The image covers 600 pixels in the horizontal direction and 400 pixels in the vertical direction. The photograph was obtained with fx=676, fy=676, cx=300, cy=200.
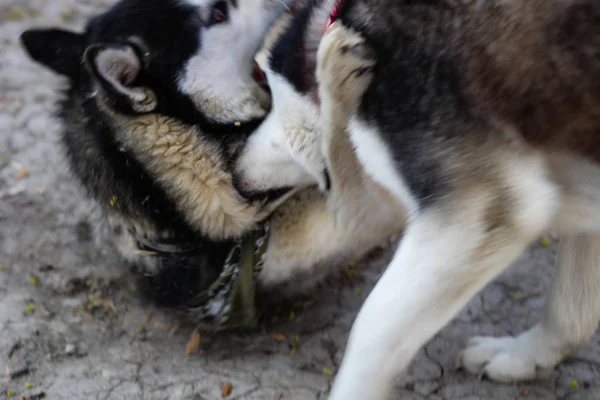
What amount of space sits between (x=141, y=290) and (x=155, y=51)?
969 mm

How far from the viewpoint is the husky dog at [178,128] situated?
2457 mm

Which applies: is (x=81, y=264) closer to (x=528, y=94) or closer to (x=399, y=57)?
(x=399, y=57)

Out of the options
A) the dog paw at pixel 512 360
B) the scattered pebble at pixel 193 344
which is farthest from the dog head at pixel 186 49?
the dog paw at pixel 512 360

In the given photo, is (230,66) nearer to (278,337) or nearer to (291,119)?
(291,119)

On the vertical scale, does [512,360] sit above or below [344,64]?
below

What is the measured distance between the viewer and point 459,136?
165cm

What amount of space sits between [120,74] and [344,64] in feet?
3.06

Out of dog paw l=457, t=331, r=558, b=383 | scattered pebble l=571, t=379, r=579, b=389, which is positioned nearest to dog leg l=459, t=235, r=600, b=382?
dog paw l=457, t=331, r=558, b=383

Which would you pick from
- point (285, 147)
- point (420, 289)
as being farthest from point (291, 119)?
point (420, 289)

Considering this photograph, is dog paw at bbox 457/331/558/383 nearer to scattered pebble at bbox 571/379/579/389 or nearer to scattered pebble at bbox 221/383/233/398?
scattered pebble at bbox 571/379/579/389

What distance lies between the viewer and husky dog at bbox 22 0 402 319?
246 centimetres

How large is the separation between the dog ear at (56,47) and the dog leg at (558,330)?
1.83 meters

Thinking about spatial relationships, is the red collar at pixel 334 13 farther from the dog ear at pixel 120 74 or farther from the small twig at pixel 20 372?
the small twig at pixel 20 372

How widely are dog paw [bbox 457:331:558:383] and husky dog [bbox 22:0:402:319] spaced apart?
574 millimetres
